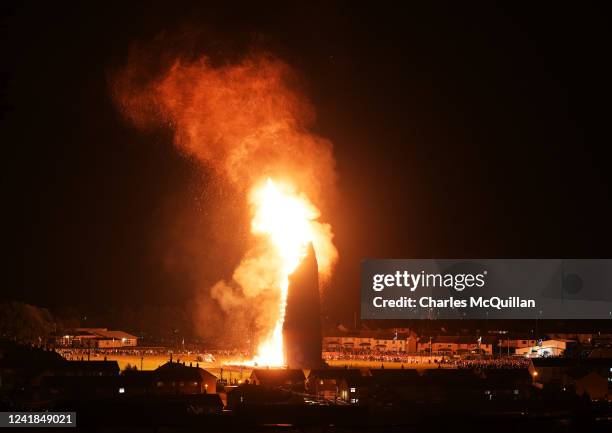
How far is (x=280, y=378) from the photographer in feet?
169

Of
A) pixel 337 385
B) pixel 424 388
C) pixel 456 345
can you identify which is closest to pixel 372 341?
pixel 456 345

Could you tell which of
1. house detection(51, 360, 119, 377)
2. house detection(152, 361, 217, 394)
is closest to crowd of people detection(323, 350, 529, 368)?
house detection(152, 361, 217, 394)

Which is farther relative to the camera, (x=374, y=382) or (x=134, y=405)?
(x=374, y=382)

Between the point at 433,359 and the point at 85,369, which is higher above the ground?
the point at 433,359

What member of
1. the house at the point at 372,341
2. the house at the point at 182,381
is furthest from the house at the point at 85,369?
the house at the point at 372,341

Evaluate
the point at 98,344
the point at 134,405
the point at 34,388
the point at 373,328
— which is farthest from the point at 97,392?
the point at 373,328

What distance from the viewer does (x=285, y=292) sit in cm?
6056

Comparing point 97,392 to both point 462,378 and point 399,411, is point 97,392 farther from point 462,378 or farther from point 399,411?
point 462,378

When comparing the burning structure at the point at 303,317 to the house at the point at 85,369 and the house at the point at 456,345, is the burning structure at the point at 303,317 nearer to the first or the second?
the house at the point at 85,369

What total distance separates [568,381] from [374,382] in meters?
12.3

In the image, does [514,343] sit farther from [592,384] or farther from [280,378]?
[280,378]

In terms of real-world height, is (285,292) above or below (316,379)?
above

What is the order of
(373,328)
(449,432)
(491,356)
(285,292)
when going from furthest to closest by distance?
1. (373,328)
2. (491,356)
3. (285,292)
4. (449,432)

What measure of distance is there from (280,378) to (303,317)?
7385mm
